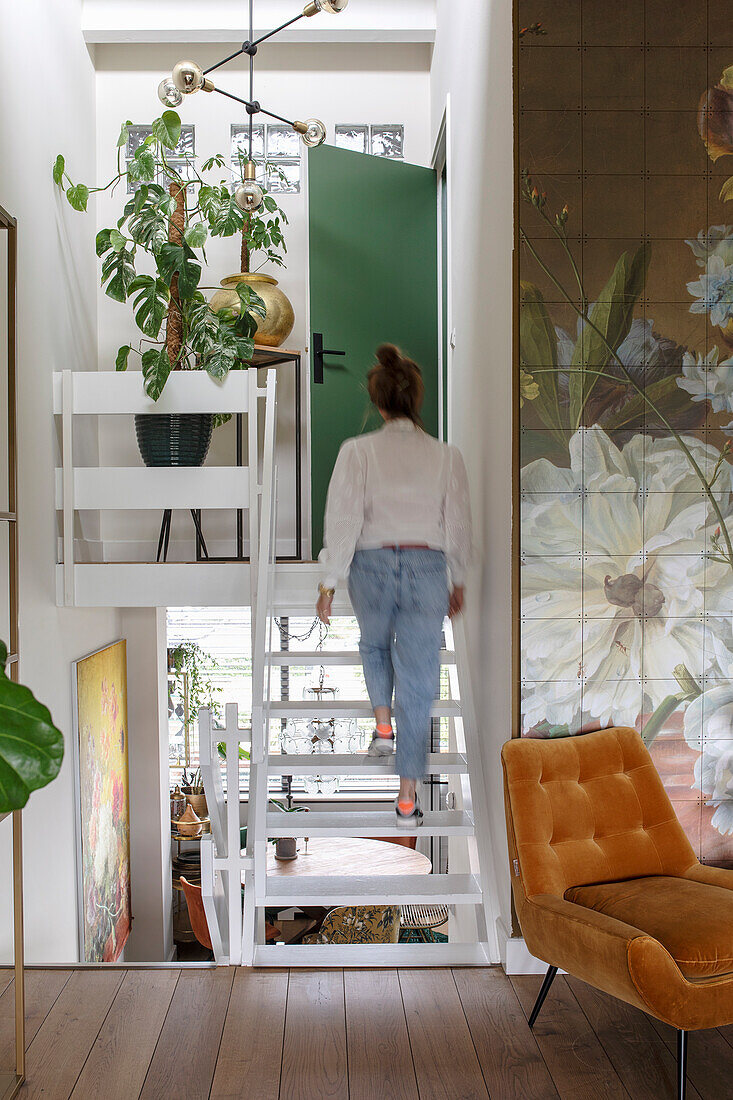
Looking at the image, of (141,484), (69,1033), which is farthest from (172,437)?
(69,1033)

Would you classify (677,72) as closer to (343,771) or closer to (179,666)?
(343,771)

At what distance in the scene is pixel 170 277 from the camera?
12.4ft

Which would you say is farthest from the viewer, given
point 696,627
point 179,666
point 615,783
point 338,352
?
point 179,666

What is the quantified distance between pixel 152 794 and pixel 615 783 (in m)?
3.58

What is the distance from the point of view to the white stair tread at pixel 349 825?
3.00 metres

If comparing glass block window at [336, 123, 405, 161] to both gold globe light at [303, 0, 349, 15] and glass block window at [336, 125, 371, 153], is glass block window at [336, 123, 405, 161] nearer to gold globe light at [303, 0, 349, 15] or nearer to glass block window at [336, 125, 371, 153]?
glass block window at [336, 125, 371, 153]

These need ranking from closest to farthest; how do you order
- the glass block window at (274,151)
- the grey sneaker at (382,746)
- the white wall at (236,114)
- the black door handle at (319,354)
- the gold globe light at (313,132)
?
the grey sneaker at (382,746) → the gold globe light at (313,132) → the black door handle at (319,354) → the white wall at (236,114) → the glass block window at (274,151)

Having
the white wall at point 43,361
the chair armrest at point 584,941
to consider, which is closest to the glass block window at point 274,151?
the white wall at point 43,361

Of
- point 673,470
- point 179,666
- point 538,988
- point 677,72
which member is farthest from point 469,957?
point 179,666

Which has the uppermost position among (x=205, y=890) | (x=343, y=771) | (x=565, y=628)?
(x=565, y=628)

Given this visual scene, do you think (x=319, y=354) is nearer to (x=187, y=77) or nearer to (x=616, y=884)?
(x=187, y=77)

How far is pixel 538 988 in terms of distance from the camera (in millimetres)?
2570

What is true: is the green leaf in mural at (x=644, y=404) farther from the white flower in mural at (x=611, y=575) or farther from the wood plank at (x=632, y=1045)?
the wood plank at (x=632, y=1045)

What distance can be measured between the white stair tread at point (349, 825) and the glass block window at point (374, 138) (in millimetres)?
3673
